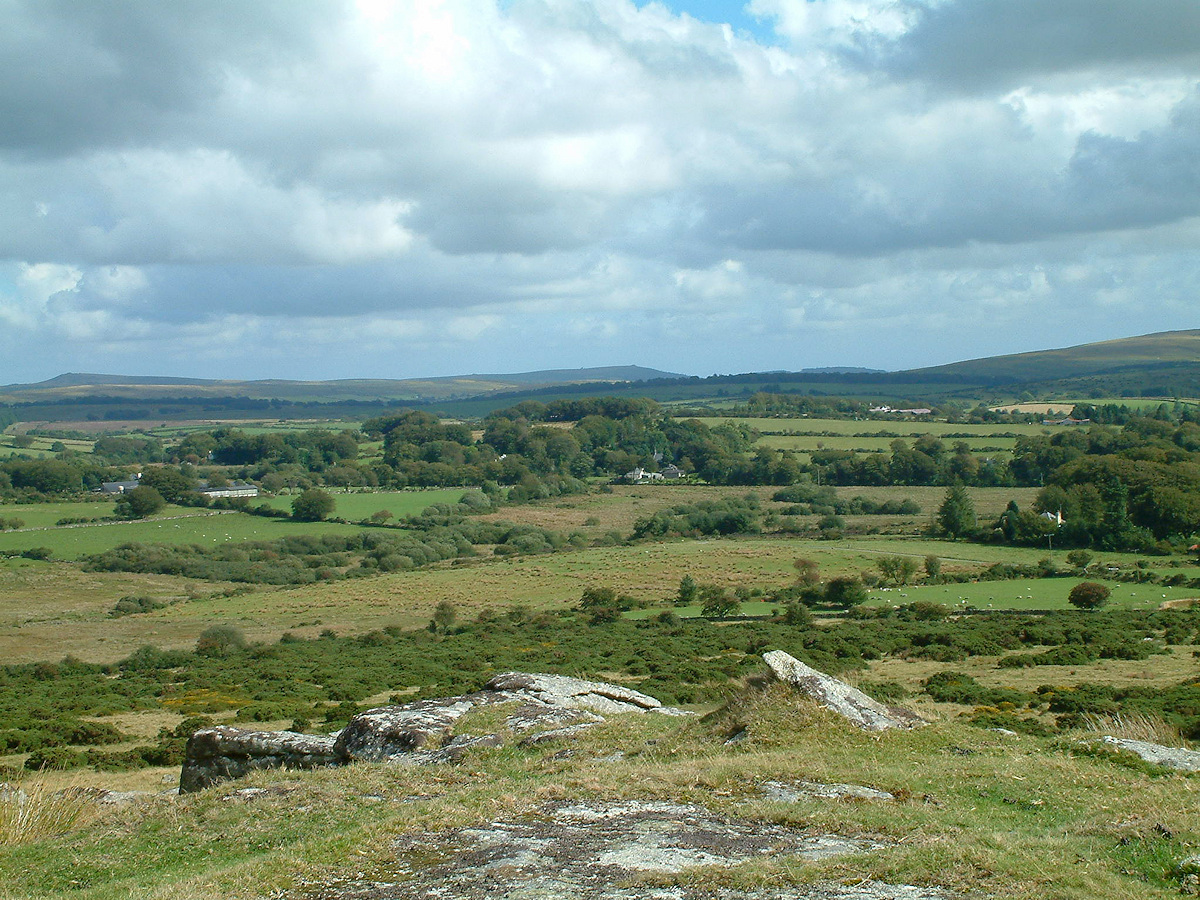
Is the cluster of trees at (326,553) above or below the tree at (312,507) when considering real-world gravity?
below

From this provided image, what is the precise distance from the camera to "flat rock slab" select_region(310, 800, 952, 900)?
725cm

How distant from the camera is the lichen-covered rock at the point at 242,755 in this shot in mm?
13906

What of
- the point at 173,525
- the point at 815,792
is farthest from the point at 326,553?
the point at 815,792

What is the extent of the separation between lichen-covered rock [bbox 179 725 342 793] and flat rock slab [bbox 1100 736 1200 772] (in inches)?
408

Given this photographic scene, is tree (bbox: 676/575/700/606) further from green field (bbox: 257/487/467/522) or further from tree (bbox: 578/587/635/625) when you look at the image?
green field (bbox: 257/487/467/522)

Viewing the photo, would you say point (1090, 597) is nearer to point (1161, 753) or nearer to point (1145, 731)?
point (1145, 731)

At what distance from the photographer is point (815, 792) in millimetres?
10133

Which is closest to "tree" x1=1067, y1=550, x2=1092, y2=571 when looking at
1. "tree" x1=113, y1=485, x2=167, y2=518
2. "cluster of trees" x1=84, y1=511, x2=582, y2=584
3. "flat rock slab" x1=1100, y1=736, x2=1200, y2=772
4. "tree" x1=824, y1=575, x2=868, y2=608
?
"tree" x1=824, y1=575, x2=868, y2=608

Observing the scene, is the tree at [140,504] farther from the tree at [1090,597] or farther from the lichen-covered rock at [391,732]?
the lichen-covered rock at [391,732]

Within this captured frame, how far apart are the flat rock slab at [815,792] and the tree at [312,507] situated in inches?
4150

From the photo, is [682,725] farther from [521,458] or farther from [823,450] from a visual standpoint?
[521,458]

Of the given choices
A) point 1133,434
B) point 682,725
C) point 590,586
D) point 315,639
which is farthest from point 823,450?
point 682,725

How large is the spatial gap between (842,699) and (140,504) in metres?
116

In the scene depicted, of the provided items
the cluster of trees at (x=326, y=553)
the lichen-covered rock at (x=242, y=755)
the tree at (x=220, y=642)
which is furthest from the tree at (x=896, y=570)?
the lichen-covered rock at (x=242, y=755)
